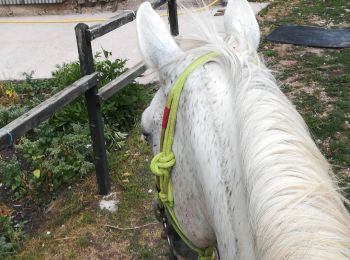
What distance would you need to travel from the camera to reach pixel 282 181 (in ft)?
2.63

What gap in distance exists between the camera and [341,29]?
646cm

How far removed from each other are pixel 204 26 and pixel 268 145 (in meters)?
0.52

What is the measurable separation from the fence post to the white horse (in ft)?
5.61

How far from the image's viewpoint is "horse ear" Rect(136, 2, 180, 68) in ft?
4.10

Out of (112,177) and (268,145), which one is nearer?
(268,145)

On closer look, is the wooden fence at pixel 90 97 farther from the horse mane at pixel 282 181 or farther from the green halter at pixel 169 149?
the horse mane at pixel 282 181

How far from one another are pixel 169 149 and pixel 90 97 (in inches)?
79.3

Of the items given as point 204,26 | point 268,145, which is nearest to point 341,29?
point 204,26

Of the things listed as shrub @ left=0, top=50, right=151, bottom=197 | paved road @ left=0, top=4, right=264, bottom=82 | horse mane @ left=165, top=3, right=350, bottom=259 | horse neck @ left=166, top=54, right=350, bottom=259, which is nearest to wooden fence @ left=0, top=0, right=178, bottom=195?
shrub @ left=0, top=50, right=151, bottom=197

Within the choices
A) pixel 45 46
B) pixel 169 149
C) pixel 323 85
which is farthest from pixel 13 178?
pixel 45 46

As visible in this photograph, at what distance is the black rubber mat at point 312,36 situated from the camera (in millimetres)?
5952

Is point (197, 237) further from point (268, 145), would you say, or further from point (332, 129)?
point (332, 129)

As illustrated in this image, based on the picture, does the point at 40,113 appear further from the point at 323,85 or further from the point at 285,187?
the point at 323,85

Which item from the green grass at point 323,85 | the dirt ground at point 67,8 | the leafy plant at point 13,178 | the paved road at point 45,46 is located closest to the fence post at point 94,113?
the leafy plant at point 13,178
